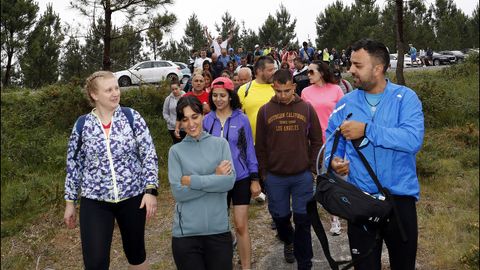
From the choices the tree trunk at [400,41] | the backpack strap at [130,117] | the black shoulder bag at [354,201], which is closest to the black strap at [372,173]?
the black shoulder bag at [354,201]

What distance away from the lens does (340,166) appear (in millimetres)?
2686

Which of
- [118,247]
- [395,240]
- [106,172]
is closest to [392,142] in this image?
[395,240]

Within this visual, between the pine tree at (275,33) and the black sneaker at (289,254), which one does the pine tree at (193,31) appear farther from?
the black sneaker at (289,254)

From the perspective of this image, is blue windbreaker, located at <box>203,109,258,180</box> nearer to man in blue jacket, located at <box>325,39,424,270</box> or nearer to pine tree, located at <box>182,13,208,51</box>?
man in blue jacket, located at <box>325,39,424,270</box>

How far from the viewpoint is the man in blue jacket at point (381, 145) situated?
2.54 meters

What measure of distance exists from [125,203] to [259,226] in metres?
2.83

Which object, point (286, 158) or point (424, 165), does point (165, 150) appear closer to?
point (424, 165)

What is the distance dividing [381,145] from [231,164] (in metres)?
1.14

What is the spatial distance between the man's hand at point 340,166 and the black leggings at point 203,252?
3.07 ft

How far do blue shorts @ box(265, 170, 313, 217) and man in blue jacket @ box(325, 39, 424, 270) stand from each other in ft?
4.23

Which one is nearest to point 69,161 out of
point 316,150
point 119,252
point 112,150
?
point 112,150

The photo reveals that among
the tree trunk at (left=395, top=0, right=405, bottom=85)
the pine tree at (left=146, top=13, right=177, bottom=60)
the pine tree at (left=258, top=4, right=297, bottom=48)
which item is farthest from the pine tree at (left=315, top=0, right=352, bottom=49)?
the pine tree at (left=146, top=13, right=177, bottom=60)

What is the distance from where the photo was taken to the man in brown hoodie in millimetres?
4059

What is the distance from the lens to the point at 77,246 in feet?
18.6
